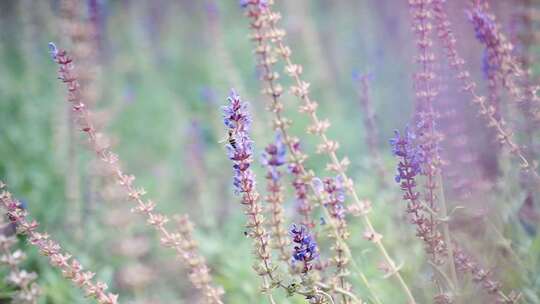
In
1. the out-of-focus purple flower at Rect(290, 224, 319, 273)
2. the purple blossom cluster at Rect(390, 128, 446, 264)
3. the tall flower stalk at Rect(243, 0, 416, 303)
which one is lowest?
the out-of-focus purple flower at Rect(290, 224, 319, 273)

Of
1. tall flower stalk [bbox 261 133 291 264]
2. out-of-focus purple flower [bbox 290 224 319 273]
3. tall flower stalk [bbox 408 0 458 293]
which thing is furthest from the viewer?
tall flower stalk [bbox 408 0 458 293]

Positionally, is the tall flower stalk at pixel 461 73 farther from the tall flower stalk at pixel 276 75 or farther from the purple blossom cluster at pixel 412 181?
the tall flower stalk at pixel 276 75

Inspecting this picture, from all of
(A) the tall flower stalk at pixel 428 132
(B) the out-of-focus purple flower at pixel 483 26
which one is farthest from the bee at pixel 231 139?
(B) the out-of-focus purple flower at pixel 483 26

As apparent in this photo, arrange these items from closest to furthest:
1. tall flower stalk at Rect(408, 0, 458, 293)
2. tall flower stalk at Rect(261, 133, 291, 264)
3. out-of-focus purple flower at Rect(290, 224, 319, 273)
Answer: out-of-focus purple flower at Rect(290, 224, 319, 273) → tall flower stalk at Rect(261, 133, 291, 264) → tall flower stalk at Rect(408, 0, 458, 293)

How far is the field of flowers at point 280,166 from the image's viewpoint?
2.20 metres

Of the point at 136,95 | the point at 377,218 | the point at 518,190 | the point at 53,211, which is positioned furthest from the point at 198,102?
the point at 518,190

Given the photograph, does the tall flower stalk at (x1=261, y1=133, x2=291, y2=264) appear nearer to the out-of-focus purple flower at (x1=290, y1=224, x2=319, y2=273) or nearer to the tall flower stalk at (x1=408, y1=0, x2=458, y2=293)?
the out-of-focus purple flower at (x1=290, y1=224, x2=319, y2=273)

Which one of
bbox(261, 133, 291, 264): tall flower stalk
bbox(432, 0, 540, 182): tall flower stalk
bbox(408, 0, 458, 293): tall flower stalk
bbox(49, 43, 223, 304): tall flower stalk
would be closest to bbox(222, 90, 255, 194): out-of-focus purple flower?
bbox(261, 133, 291, 264): tall flower stalk

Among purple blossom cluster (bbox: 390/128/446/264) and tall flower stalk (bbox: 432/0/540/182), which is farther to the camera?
tall flower stalk (bbox: 432/0/540/182)

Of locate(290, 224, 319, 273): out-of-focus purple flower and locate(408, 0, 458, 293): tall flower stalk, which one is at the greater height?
locate(408, 0, 458, 293): tall flower stalk

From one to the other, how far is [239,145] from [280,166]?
40 cm

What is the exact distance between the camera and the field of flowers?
2.20 m

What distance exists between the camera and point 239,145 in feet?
6.65

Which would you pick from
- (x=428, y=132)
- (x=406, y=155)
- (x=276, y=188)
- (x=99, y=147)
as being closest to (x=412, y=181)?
(x=406, y=155)
